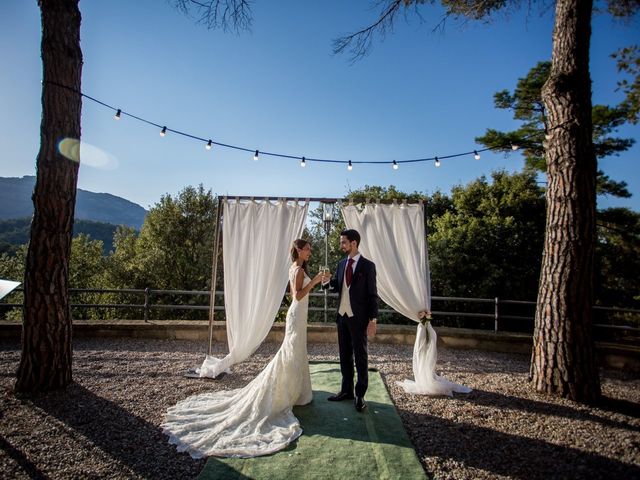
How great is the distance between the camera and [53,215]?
3508 millimetres

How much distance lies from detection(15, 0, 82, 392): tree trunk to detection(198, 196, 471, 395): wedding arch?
1606 mm

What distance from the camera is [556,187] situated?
12.3 feet

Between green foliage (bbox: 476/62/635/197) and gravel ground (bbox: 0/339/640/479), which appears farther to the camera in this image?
green foliage (bbox: 476/62/635/197)

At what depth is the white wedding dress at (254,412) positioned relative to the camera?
252 centimetres

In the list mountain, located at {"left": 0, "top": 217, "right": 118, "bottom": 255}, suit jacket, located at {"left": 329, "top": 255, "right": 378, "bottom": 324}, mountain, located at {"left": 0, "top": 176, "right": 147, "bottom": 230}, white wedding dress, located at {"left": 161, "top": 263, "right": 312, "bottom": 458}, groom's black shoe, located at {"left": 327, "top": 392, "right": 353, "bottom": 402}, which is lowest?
groom's black shoe, located at {"left": 327, "top": 392, "right": 353, "bottom": 402}

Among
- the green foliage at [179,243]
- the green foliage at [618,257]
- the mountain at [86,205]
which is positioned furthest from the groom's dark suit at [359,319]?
the mountain at [86,205]

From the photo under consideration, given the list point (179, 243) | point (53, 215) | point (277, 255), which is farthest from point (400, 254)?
point (179, 243)

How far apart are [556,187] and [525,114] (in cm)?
899

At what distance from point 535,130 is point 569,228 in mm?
8972

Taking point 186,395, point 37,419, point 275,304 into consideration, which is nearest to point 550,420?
point 275,304

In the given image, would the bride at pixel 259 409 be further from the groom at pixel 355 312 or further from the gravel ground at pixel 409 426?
the groom at pixel 355 312

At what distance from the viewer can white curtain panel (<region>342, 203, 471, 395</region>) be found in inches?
166

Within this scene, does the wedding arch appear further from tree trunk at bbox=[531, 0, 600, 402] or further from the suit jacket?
tree trunk at bbox=[531, 0, 600, 402]

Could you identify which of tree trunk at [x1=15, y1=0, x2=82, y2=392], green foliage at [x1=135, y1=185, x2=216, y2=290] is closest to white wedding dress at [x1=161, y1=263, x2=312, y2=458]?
tree trunk at [x1=15, y1=0, x2=82, y2=392]
